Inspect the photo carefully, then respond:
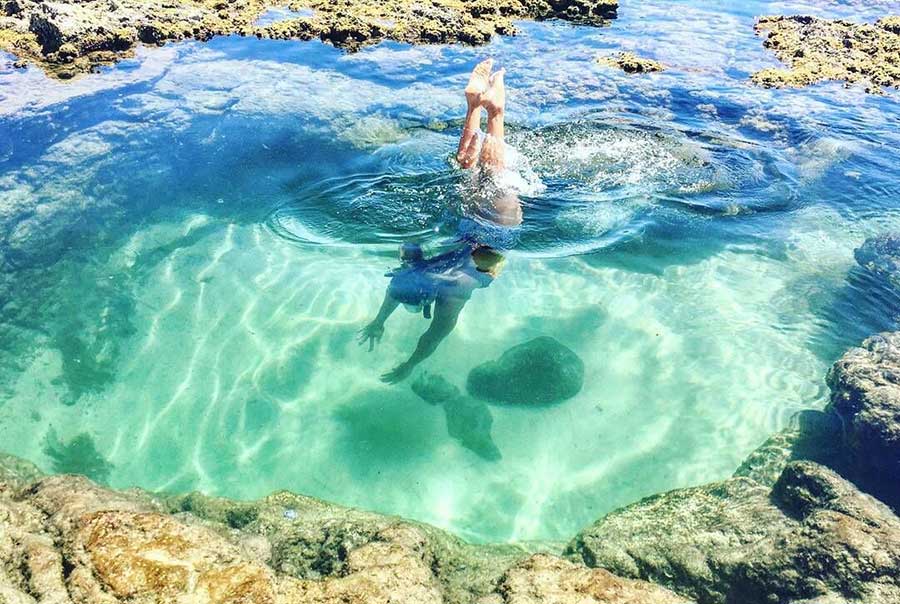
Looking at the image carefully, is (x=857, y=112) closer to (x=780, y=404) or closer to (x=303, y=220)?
(x=780, y=404)

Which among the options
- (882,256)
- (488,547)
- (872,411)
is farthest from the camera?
(882,256)

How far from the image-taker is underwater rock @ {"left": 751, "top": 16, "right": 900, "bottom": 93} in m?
11.4

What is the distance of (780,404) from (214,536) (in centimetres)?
467

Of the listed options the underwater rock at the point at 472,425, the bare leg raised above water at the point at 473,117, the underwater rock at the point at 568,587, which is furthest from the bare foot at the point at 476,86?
the underwater rock at the point at 568,587

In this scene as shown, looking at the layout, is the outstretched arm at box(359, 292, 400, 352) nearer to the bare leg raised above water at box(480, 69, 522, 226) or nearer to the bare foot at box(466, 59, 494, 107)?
the bare leg raised above water at box(480, 69, 522, 226)

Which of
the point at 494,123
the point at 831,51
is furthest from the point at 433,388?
the point at 831,51

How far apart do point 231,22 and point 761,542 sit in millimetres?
14188

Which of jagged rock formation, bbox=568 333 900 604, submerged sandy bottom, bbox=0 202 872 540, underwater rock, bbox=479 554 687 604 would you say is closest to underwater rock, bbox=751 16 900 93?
submerged sandy bottom, bbox=0 202 872 540

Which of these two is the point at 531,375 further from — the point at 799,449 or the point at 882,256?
the point at 882,256

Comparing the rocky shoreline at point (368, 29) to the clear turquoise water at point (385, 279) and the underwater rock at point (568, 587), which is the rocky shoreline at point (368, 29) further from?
the underwater rock at point (568, 587)

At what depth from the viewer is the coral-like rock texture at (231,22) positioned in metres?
11.3

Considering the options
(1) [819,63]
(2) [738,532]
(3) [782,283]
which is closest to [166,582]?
(2) [738,532]

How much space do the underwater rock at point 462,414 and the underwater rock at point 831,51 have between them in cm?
1002

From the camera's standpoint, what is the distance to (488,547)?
3816 millimetres
